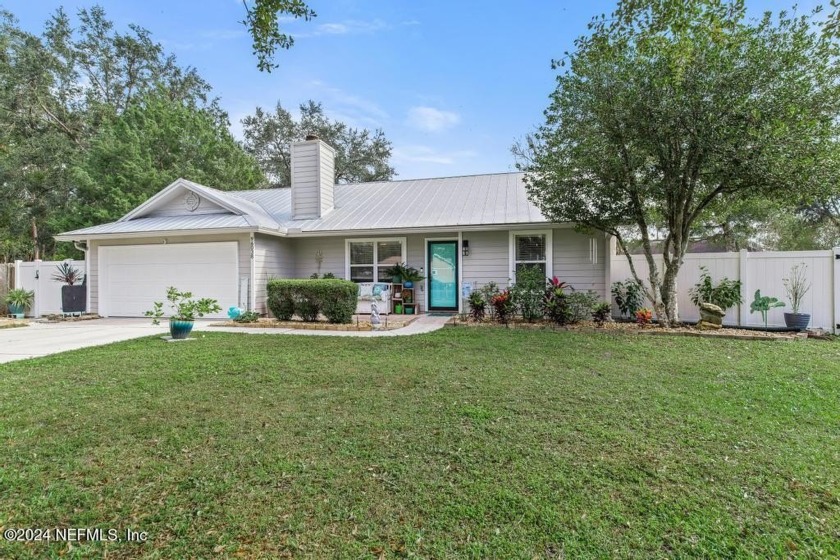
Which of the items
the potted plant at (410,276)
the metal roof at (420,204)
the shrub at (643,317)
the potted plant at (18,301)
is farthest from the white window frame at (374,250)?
the potted plant at (18,301)

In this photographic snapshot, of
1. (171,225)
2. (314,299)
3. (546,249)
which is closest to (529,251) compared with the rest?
(546,249)

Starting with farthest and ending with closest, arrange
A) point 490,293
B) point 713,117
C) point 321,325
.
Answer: point 490,293, point 321,325, point 713,117

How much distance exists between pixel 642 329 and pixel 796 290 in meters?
2.94

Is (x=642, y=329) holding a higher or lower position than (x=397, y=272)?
lower

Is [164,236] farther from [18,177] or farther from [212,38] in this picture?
[18,177]

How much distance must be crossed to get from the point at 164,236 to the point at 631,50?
10.6 m

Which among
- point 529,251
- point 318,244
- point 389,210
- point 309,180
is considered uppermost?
point 309,180

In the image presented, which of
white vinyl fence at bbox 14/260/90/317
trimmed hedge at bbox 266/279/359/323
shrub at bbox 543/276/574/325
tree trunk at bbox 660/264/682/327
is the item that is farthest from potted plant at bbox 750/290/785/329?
white vinyl fence at bbox 14/260/90/317

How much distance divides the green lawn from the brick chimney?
6999mm

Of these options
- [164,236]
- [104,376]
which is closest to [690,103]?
[104,376]

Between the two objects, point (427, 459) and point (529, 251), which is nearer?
point (427, 459)

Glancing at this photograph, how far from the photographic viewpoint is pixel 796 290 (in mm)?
7609

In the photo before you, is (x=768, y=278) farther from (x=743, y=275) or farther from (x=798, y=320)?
(x=798, y=320)

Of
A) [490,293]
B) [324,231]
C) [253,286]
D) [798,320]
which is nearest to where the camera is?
[798,320]
